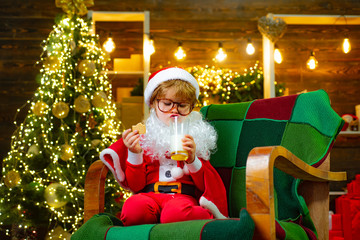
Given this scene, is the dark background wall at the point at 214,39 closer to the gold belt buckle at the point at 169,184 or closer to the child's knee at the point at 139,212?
the gold belt buckle at the point at 169,184

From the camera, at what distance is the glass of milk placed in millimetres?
1289

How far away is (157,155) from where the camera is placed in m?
1.59

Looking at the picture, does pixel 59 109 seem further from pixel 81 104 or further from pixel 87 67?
pixel 87 67

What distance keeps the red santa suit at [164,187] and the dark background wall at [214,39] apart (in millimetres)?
2629

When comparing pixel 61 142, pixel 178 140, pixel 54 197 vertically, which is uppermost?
pixel 61 142

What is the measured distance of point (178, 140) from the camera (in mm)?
1297

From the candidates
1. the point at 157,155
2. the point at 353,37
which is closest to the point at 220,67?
the point at 353,37

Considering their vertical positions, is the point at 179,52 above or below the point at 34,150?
above

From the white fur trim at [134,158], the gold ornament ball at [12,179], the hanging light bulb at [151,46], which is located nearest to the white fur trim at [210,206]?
the white fur trim at [134,158]

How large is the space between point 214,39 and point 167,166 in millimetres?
2759

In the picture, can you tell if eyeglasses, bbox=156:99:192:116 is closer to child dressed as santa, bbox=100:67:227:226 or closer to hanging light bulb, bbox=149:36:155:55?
child dressed as santa, bbox=100:67:227:226

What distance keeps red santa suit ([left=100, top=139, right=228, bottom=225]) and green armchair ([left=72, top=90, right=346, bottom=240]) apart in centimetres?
8

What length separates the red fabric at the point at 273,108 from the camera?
5.19 feet

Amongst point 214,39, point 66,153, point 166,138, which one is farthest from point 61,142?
point 214,39
